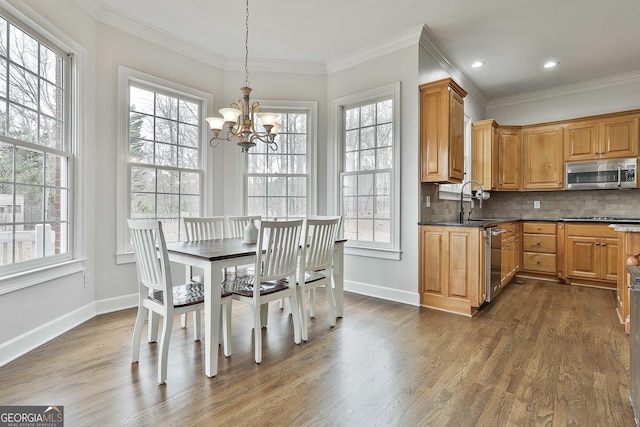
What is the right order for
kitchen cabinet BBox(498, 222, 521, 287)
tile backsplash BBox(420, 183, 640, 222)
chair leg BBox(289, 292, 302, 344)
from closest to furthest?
1. chair leg BBox(289, 292, 302, 344)
2. kitchen cabinet BBox(498, 222, 521, 287)
3. tile backsplash BBox(420, 183, 640, 222)

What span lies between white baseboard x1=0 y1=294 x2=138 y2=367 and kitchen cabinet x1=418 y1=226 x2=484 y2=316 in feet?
10.4

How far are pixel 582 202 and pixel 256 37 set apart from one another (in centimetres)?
531

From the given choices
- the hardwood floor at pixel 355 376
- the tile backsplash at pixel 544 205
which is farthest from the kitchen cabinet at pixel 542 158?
the hardwood floor at pixel 355 376

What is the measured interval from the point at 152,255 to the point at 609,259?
531cm

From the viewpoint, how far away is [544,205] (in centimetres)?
541

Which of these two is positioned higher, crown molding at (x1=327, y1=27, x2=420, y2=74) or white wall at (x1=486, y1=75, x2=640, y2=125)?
crown molding at (x1=327, y1=27, x2=420, y2=74)

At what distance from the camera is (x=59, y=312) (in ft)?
9.08

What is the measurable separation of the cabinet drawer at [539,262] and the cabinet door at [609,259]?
55 centimetres

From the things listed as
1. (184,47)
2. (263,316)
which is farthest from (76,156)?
(263,316)

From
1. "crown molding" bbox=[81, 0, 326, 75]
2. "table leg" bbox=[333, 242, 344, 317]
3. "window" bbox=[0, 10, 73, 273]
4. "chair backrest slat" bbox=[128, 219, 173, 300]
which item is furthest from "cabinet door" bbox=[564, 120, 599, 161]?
"window" bbox=[0, 10, 73, 273]

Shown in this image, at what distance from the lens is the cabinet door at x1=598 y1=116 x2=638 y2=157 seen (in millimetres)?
4438

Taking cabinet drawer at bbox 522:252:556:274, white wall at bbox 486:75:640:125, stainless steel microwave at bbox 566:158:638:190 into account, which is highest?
white wall at bbox 486:75:640:125

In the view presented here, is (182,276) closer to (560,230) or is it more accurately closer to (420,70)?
(420,70)

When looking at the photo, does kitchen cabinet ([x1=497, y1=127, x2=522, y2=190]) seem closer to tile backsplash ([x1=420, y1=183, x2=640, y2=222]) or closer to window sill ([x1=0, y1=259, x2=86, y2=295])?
tile backsplash ([x1=420, y1=183, x2=640, y2=222])
